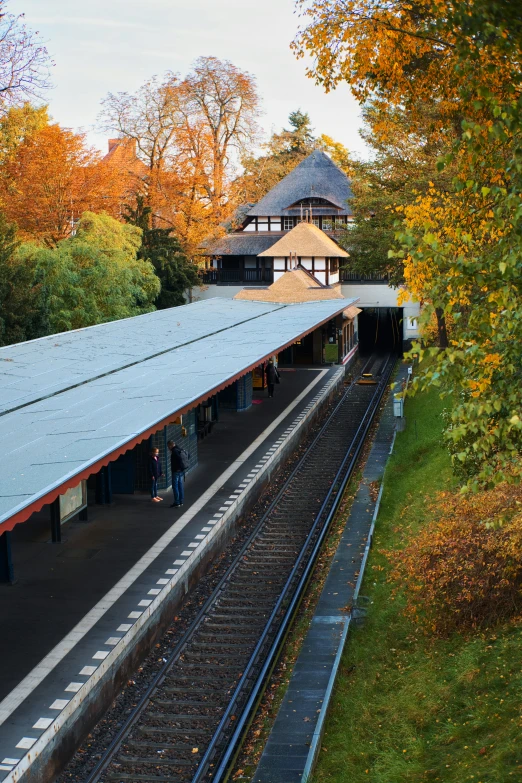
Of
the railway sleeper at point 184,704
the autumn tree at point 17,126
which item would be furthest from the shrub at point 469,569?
the autumn tree at point 17,126

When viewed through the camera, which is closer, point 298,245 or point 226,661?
point 226,661

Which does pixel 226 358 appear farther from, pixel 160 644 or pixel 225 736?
pixel 225 736

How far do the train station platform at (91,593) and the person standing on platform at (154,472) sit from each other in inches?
9.2

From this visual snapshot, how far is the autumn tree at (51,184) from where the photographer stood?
136ft

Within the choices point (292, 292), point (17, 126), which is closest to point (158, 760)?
point (292, 292)

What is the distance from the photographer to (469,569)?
12852mm

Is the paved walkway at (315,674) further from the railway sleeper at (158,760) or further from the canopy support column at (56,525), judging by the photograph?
the canopy support column at (56,525)

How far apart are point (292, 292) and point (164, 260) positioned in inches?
302

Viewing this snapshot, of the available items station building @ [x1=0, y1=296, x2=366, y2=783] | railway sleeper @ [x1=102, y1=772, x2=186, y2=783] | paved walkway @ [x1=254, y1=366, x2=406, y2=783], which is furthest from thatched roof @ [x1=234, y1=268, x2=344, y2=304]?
railway sleeper @ [x1=102, y1=772, x2=186, y2=783]

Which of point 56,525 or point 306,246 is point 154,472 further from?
point 306,246

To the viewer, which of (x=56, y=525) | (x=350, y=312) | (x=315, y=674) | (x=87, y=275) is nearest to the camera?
(x=315, y=674)

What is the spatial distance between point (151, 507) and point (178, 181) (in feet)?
140

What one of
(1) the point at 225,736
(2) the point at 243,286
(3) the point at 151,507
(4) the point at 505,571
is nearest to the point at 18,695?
(1) the point at 225,736

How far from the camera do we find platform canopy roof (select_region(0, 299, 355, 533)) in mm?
11500
